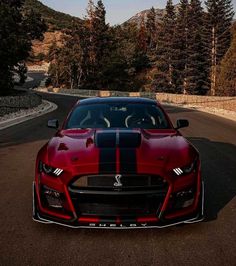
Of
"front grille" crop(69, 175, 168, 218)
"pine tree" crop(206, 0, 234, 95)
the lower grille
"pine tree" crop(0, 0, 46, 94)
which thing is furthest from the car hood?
"pine tree" crop(206, 0, 234, 95)

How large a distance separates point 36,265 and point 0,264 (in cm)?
34

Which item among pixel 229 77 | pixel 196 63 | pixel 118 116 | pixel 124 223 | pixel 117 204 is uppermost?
pixel 118 116

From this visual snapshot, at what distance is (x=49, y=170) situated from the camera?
480 cm

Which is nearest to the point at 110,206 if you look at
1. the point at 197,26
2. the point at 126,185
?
the point at 126,185

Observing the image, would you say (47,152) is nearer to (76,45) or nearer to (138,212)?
(138,212)

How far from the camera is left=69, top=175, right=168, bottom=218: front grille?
447cm

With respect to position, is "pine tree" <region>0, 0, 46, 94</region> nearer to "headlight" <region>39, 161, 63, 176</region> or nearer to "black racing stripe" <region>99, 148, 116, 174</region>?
"headlight" <region>39, 161, 63, 176</region>

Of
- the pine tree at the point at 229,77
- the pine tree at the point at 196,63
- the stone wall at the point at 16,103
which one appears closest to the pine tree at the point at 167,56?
the pine tree at the point at 196,63

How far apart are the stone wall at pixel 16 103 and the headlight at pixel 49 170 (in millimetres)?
21244

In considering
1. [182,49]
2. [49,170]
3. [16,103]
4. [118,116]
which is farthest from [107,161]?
[182,49]

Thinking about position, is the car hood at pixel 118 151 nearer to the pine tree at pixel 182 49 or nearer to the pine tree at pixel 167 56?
the pine tree at pixel 182 49

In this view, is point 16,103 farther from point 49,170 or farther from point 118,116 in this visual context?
point 49,170

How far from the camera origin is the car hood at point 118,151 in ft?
15.2

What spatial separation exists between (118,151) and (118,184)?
495mm
